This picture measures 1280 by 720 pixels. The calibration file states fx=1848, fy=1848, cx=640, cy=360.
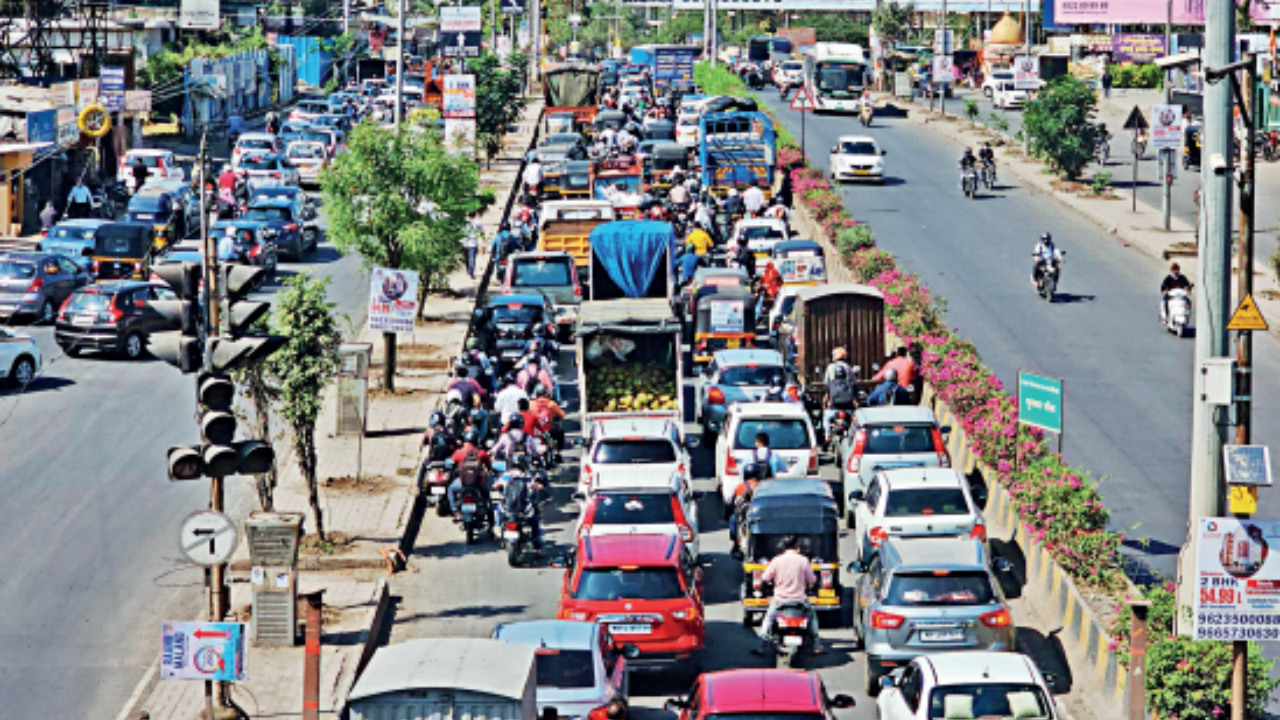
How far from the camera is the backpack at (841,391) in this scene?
29.5 meters

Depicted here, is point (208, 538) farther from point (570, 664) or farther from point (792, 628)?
point (792, 628)

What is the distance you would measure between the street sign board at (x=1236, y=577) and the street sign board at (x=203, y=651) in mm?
7909

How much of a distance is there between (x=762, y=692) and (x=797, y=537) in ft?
19.9

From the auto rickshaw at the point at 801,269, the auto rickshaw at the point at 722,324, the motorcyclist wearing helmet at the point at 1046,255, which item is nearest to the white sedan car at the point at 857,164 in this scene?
the motorcyclist wearing helmet at the point at 1046,255

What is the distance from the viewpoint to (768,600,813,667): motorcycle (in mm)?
19297

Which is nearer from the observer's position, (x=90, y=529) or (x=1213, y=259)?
(x=1213, y=259)

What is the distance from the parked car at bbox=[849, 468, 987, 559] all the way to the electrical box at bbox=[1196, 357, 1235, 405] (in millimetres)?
7027

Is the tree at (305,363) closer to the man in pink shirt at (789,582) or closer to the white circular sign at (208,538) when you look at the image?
the man in pink shirt at (789,582)

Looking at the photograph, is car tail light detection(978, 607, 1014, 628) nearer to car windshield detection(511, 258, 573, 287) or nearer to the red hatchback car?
the red hatchback car

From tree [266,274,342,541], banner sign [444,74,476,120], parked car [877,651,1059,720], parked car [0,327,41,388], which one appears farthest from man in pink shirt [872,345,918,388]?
banner sign [444,74,476,120]

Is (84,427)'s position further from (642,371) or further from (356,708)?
(356,708)

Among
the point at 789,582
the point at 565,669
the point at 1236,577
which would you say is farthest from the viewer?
the point at 789,582

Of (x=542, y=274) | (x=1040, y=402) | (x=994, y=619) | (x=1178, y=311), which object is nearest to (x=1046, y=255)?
(x=1178, y=311)

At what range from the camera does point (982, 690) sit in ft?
50.5
